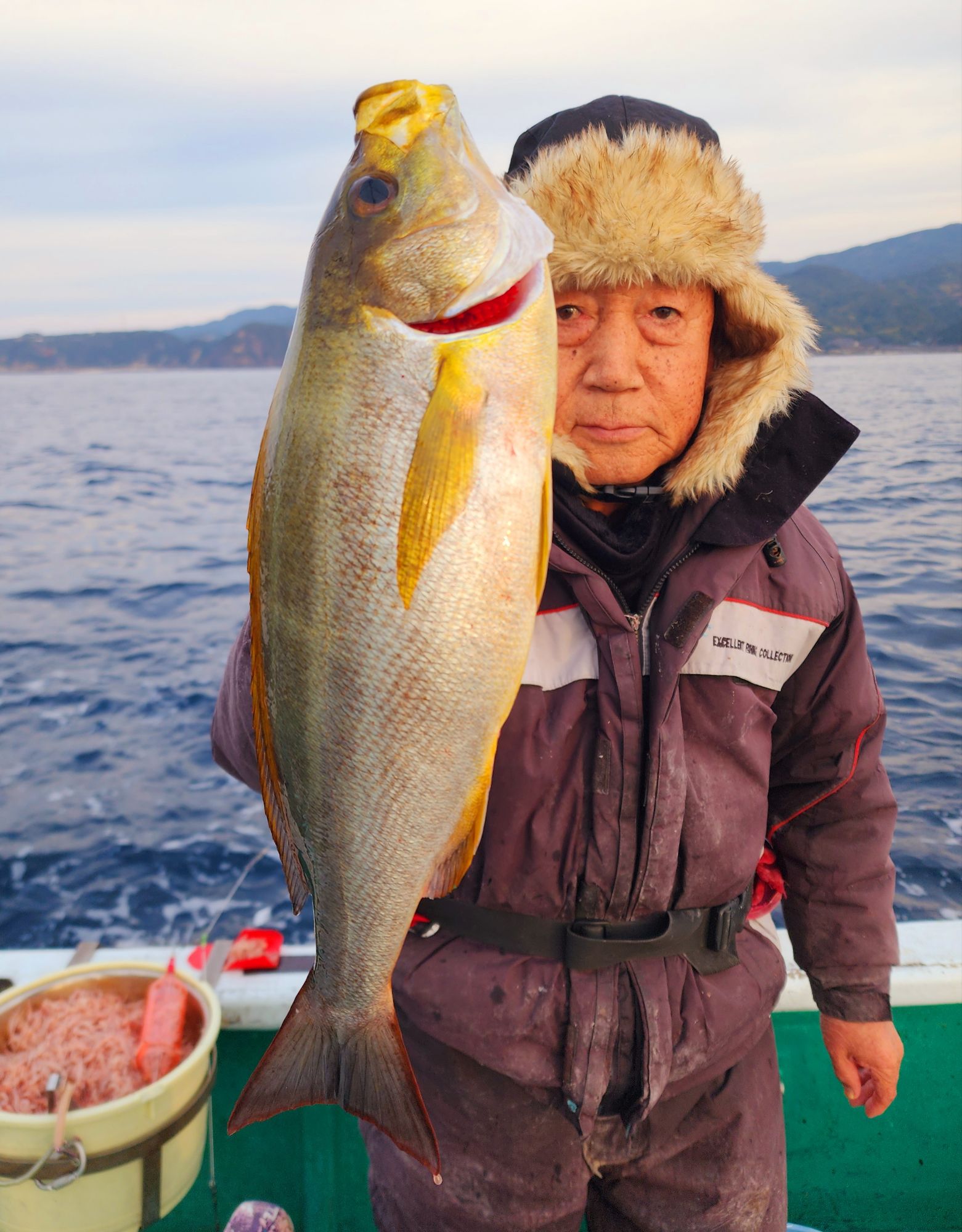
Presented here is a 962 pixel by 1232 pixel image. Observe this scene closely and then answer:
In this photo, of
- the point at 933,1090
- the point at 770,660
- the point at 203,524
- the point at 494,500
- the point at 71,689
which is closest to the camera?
the point at 494,500

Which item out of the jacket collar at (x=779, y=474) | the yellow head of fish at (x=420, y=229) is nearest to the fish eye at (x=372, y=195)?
the yellow head of fish at (x=420, y=229)

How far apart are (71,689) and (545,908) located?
9.82 metres

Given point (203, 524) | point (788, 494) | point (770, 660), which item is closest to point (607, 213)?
point (788, 494)

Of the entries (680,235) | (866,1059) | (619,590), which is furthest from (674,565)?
(866,1059)

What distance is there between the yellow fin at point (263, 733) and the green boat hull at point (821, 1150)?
72.1 inches

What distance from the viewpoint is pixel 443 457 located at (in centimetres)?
141

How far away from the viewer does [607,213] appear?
209 cm

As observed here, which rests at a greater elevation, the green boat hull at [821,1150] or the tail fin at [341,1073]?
the tail fin at [341,1073]

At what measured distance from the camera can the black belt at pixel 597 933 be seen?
2.16 m

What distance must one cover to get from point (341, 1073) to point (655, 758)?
93 centimetres

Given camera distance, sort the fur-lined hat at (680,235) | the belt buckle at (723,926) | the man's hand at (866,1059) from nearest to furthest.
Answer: the fur-lined hat at (680,235) → the belt buckle at (723,926) → the man's hand at (866,1059)

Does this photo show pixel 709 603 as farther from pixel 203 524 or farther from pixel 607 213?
pixel 203 524

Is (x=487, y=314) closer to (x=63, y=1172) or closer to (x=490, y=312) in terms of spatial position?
(x=490, y=312)

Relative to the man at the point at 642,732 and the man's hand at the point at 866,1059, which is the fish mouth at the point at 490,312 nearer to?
the man at the point at 642,732
